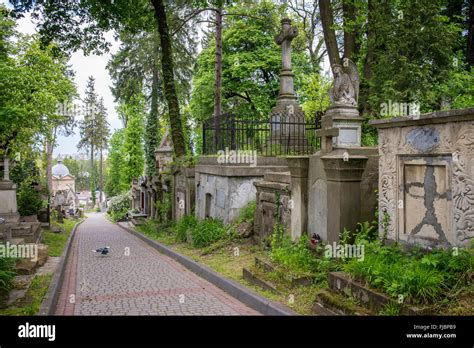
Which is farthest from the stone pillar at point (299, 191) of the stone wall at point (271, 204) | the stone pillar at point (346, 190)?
the stone pillar at point (346, 190)

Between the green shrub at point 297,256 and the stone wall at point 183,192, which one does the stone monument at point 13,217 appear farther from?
the green shrub at point 297,256

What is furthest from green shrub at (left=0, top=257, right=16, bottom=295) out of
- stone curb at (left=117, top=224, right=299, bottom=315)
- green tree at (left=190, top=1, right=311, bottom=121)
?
green tree at (left=190, top=1, right=311, bottom=121)

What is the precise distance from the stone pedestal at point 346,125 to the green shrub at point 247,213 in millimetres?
4776

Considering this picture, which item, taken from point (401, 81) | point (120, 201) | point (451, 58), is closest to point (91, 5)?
point (401, 81)

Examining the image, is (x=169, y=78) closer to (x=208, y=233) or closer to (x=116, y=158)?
(x=208, y=233)

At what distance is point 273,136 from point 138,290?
329 inches

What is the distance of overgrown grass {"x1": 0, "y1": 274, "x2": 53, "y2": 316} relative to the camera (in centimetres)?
617

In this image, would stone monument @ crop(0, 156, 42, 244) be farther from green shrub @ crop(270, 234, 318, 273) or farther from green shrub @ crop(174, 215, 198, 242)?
green shrub @ crop(270, 234, 318, 273)

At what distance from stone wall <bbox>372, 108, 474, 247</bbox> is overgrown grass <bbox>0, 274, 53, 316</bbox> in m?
5.38

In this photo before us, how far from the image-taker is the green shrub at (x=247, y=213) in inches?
466

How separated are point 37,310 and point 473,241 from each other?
598cm

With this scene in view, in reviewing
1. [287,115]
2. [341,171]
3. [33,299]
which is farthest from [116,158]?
[341,171]

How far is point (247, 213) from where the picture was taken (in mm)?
12000
